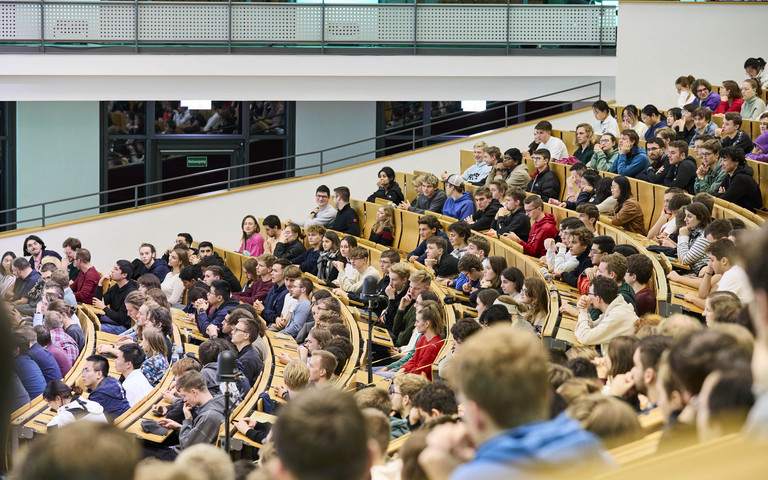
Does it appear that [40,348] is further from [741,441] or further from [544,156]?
[741,441]

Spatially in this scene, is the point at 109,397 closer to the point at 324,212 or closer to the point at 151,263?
the point at 151,263

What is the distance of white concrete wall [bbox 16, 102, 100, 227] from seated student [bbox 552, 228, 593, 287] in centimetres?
945

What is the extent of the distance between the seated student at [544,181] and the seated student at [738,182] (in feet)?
6.62

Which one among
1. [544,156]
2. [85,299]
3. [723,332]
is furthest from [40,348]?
[723,332]

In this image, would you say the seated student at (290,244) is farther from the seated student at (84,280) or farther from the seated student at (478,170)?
the seated student at (84,280)

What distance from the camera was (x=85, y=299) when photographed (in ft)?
32.6

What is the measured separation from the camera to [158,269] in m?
10.2

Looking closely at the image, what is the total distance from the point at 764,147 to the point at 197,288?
5.32m

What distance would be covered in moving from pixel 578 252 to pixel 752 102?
420 cm

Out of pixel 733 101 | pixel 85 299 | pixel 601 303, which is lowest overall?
pixel 85 299

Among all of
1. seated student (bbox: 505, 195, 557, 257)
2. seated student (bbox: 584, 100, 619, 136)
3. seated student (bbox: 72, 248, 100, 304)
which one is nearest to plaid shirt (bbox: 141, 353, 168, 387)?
seated student (bbox: 505, 195, 557, 257)

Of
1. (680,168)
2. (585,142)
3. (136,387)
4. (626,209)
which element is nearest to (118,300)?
(136,387)

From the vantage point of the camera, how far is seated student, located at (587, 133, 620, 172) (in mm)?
9312

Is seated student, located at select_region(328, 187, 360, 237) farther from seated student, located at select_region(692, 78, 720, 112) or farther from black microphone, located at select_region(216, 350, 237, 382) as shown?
black microphone, located at select_region(216, 350, 237, 382)
